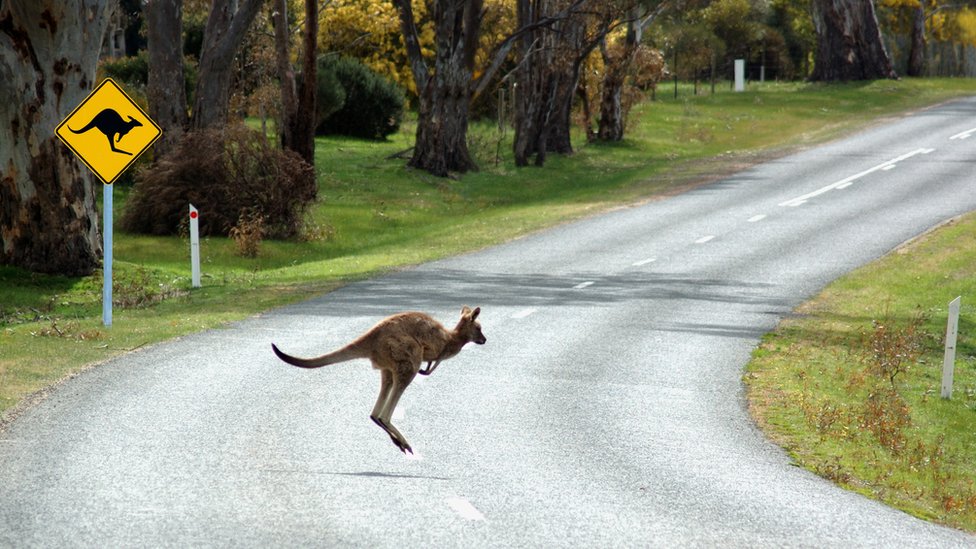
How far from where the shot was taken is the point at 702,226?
32.4 meters

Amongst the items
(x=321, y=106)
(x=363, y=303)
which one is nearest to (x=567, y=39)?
(x=321, y=106)

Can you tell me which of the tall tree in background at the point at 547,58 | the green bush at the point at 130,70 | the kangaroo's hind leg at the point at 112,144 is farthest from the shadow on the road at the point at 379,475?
the green bush at the point at 130,70

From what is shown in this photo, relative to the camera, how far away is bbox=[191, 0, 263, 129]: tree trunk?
112ft

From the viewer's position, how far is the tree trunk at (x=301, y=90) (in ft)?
112

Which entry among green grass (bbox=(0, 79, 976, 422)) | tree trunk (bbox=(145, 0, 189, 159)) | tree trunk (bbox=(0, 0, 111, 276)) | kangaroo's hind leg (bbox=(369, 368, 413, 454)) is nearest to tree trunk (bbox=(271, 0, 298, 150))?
green grass (bbox=(0, 79, 976, 422))

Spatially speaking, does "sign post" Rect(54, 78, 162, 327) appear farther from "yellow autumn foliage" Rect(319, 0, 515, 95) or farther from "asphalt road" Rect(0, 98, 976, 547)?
"yellow autumn foliage" Rect(319, 0, 515, 95)

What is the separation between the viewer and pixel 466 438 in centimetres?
1234

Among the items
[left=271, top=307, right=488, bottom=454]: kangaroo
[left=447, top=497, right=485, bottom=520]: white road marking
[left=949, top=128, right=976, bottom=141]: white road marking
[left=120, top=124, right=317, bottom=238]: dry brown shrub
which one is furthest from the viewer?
[left=949, top=128, right=976, bottom=141]: white road marking

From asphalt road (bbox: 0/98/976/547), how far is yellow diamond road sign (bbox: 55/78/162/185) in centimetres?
273

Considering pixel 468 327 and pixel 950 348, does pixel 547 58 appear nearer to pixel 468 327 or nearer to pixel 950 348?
pixel 950 348

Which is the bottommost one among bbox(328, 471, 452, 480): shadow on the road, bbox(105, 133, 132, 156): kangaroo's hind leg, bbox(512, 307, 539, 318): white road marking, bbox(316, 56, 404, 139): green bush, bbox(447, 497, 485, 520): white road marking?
bbox(328, 471, 452, 480): shadow on the road

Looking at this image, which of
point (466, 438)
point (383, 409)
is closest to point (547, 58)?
point (466, 438)

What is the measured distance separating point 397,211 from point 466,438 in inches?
958

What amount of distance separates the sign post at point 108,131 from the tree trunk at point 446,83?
71.8 ft
